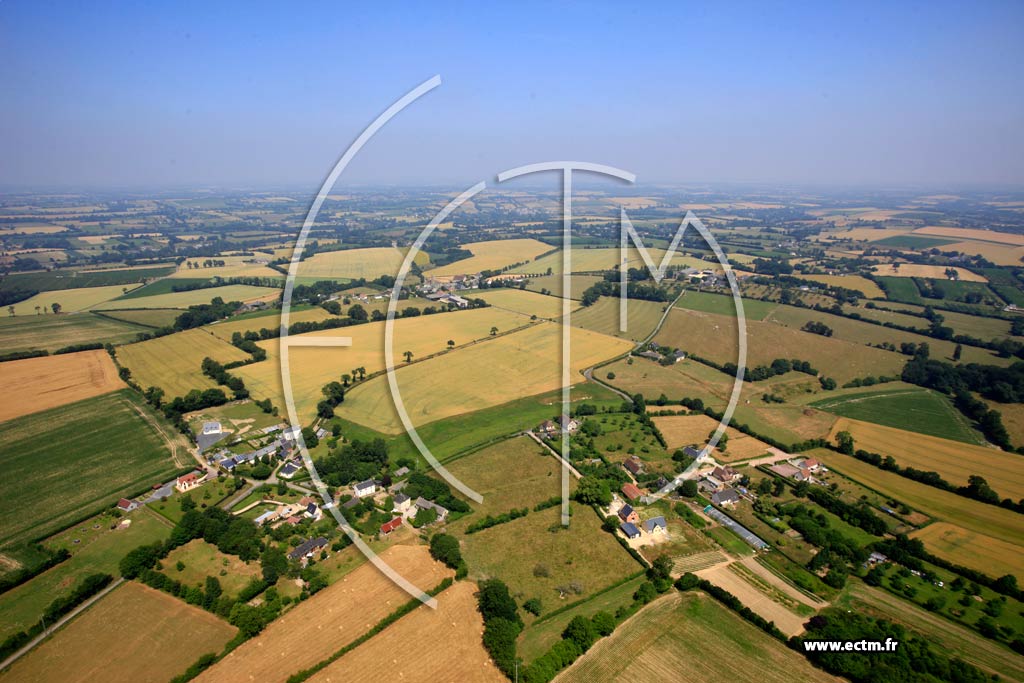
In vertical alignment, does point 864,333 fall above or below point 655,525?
above

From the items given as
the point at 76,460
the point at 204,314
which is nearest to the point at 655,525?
the point at 76,460

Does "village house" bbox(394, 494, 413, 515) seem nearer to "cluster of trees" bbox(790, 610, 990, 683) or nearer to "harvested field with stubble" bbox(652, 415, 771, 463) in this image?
"harvested field with stubble" bbox(652, 415, 771, 463)

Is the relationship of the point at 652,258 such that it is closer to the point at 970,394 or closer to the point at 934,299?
the point at 934,299

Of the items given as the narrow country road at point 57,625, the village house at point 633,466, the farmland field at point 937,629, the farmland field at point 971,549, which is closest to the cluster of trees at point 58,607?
the narrow country road at point 57,625

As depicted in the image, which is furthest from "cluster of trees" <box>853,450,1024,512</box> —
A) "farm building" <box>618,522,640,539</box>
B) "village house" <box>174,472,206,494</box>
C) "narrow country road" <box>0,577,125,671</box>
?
"narrow country road" <box>0,577,125,671</box>

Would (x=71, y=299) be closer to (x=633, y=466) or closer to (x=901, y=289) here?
(x=633, y=466)

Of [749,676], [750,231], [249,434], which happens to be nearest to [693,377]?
[749,676]
